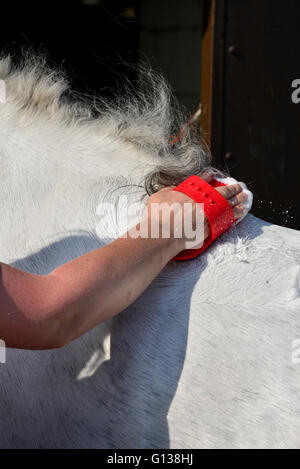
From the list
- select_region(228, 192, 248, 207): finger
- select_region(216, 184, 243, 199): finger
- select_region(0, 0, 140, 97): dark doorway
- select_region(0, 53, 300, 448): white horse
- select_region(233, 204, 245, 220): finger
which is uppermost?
select_region(0, 0, 140, 97): dark doorway

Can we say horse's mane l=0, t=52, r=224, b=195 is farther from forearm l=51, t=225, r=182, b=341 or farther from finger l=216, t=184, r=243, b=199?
forearm l=51, t=225, r=182, b=341

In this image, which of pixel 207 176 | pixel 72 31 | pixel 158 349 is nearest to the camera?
pixel 158 349

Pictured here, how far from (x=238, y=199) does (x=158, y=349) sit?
23cm

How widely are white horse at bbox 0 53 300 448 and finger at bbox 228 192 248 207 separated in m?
0.04

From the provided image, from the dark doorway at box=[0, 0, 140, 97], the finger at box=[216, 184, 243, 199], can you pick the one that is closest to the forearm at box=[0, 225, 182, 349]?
the finger at box=[216, 184, 243, 199]

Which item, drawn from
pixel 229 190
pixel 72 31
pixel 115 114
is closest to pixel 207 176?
pixel 229 190

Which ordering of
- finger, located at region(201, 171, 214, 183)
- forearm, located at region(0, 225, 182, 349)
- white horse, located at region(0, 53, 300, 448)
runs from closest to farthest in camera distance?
forearm, located at region(0, 225, 182, 349)
white horse, located at region(0, 53, 300, 448)
finger, located at region(201, 171, 214, 183)

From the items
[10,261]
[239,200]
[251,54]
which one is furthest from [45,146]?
[251,54]

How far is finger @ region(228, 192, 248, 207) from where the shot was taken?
2.11 feet

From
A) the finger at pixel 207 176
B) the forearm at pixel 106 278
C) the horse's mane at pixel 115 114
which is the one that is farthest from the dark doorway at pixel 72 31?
the forearm at pixel 106 278

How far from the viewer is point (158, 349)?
577mm

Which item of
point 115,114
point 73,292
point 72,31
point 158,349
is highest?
point 72,31

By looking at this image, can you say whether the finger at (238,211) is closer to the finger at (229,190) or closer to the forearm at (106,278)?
the finger at (229,190)

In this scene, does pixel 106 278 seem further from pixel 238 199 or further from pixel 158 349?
pixel 238 199
